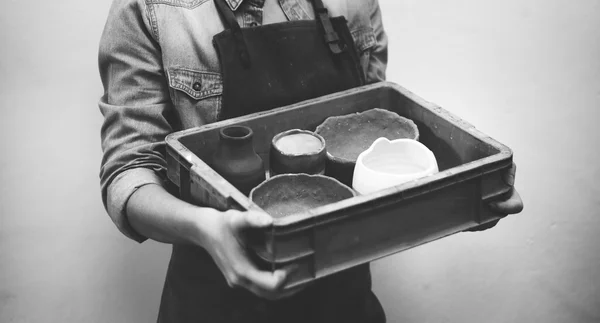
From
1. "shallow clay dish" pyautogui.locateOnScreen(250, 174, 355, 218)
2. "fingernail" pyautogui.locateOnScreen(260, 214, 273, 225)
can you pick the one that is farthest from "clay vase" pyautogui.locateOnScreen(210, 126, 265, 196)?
"fingernail" pyautogui.locateOnScreen(260, 214, 273, 225)

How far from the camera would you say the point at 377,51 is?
1.74 meters

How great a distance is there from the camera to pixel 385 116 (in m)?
1.59

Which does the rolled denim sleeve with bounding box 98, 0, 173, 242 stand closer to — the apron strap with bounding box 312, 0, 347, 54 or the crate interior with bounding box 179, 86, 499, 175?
the crate interior with bounding box 179, 86, 499, 175

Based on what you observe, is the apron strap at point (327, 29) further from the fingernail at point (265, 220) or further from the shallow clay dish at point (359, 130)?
the fingernail at point (265, 220)

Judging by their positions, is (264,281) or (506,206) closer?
(264,281)

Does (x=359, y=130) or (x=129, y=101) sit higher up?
(x=129, y=101)

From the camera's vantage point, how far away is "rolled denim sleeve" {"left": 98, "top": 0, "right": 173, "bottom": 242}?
1.42 metres

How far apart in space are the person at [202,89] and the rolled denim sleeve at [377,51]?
9cm

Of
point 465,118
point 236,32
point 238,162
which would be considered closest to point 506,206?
point 238,162

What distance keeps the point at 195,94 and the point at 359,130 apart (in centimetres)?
36

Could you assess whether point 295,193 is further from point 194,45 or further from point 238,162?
point 194,45
